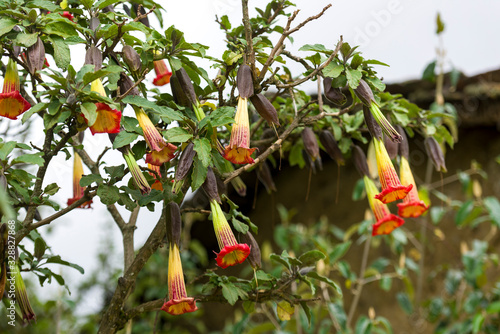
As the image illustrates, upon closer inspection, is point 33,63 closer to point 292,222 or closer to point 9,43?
point 9,43

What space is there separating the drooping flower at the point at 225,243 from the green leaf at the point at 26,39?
0.34m

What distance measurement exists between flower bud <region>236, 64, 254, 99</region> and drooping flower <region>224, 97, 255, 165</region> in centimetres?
1

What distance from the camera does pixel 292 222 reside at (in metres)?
2.85

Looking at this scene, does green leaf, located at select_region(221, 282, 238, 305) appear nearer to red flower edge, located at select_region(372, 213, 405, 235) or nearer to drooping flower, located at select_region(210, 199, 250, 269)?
drooping flower, located at select_region(210, 199, 250, 269)

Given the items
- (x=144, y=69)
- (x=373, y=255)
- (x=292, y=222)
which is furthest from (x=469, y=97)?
Result: (x=144, y=69)

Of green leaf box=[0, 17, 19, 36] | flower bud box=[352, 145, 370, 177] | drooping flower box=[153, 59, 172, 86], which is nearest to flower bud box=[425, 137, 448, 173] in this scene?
flower bud box=[352, 145, 370, 177]

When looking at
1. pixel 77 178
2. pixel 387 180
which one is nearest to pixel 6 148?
pixel 77 178

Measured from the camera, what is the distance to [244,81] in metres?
0.76

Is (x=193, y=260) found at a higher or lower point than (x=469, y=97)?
lower

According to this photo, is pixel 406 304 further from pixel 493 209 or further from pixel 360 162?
pixel 360 162

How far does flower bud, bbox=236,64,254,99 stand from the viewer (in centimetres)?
76

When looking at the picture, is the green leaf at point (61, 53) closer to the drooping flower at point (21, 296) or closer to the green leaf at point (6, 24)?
the green leaf at point (6, 24)

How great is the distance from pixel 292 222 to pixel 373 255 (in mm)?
486

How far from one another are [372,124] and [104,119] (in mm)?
424
